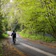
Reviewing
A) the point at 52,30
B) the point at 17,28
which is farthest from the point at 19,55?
the point at 17,28

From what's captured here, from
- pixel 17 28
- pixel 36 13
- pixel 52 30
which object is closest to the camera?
pixel 36 13

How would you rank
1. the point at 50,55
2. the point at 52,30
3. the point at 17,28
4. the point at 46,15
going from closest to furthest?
the point at 50,55, the point at 46,15, the point at 52,30, the point at 17,28

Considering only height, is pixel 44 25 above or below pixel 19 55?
above

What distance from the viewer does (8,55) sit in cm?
1562

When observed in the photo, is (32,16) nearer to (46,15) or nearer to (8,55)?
(46,15)

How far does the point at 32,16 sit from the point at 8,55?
41.7 ft

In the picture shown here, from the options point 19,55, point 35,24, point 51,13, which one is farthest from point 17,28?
point 19,55

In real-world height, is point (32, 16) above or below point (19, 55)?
above

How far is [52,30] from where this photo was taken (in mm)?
28375

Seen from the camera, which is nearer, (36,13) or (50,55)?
(50,55)

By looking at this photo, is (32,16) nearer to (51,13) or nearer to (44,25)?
(44,25)

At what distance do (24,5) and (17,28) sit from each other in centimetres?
4995

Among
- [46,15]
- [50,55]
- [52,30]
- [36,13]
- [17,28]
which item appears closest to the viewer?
[50,55]

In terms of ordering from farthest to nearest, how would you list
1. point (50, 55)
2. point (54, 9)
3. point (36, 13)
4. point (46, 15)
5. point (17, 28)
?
point (17, 28) < point (36, 13) < point (46, 15) < point (54, 9) < point (50, 55)
